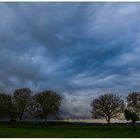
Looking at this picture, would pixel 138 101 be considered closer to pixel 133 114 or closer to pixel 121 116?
pixel 121 116

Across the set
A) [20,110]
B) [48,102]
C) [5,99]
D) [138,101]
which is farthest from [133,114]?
[5,99]

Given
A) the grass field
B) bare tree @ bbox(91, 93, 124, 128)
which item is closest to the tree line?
bare tree @ bbox(91, 93, 124, 128)

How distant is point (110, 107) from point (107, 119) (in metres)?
4.25

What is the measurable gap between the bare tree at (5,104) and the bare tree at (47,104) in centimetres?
1254

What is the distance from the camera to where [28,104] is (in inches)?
4636

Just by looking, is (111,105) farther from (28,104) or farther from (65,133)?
(65,133)

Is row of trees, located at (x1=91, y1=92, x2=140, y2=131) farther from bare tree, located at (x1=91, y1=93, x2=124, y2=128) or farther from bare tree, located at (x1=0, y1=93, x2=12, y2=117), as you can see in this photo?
bare tree, located at (x1=0, y1=93, x2=12, y2=117)

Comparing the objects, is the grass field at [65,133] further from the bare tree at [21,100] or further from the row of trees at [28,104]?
the bare tree at [21,100]

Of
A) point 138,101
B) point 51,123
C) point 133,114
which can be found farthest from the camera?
point 51,123

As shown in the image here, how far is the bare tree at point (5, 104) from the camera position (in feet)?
396

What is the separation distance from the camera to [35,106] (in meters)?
115

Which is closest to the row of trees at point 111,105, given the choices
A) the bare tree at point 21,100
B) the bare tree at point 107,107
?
the bare tree at point 107,107

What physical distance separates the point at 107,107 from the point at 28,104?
2954 centimetres

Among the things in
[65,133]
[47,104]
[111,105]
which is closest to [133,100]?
[111,105]
